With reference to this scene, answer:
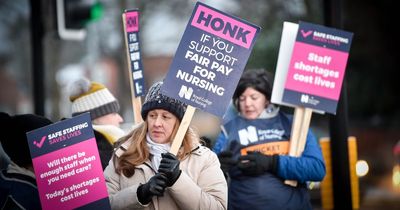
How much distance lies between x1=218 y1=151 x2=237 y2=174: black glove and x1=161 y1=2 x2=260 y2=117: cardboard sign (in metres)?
0.95

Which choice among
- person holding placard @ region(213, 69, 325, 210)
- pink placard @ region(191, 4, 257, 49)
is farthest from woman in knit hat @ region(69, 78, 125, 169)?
pink placard @ region(191, 4, 257, 49)

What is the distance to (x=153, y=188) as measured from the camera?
441 cm

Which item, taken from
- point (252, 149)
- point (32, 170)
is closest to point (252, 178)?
point (252, 149)

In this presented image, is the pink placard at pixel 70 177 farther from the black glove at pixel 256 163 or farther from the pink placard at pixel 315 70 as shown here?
the pink placard at pixel 315 70

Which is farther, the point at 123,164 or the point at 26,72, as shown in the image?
the point at 26,72

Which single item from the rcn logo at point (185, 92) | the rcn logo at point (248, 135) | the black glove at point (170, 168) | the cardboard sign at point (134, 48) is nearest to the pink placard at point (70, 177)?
the black glove at point (170, 168)

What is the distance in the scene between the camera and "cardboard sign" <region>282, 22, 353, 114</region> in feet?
20.1

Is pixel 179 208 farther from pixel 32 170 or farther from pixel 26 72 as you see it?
pixel 26 72

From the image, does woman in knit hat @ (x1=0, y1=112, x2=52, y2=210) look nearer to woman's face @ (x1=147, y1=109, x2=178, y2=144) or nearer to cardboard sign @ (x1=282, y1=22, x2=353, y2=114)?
woman's face @ (x1=147, y1=109, x2=178, y2=144)

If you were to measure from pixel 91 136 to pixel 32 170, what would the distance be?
0.54 metres

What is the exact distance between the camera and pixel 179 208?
15.3 ft

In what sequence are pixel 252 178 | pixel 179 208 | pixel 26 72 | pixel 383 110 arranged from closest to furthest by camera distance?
pixel 179 208 → pixel 252 178 → pixel 383 110 → pixel 26 72

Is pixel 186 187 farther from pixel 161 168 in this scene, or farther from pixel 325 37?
pixel 325 37

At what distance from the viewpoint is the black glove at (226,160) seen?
5.71 metres
